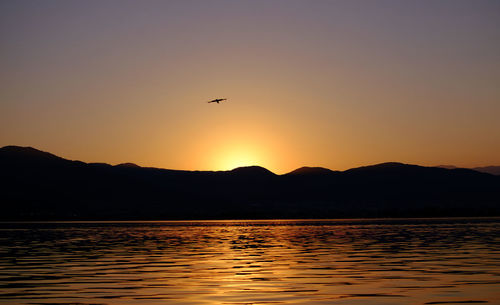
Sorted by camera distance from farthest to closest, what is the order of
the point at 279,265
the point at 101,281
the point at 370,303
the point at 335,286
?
the point at 279,265, the point at 101,281, the point at 335,286, the point at 370,303

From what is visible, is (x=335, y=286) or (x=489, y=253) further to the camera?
(x=489, y=253)

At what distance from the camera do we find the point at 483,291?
3108 centimetres

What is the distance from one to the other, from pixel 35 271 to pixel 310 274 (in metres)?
15.7

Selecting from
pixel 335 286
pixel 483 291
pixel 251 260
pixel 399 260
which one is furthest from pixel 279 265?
pixel 483 291


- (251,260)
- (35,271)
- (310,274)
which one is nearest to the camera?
(310,274)

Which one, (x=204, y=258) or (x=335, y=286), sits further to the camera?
(x=204, y=258)

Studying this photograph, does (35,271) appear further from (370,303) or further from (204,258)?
(370,303)

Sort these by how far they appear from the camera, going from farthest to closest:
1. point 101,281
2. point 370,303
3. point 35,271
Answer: point 35,271
point 101,281
point 370,303

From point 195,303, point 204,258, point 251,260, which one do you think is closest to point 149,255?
point 204,258

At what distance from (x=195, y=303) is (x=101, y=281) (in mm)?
9780

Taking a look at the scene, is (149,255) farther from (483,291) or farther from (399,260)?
(483,291)

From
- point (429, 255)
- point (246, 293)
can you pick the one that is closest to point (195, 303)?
point (246, 293)

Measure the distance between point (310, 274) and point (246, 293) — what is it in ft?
28.9

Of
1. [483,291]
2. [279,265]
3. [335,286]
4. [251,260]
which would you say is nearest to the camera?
[483,291]
